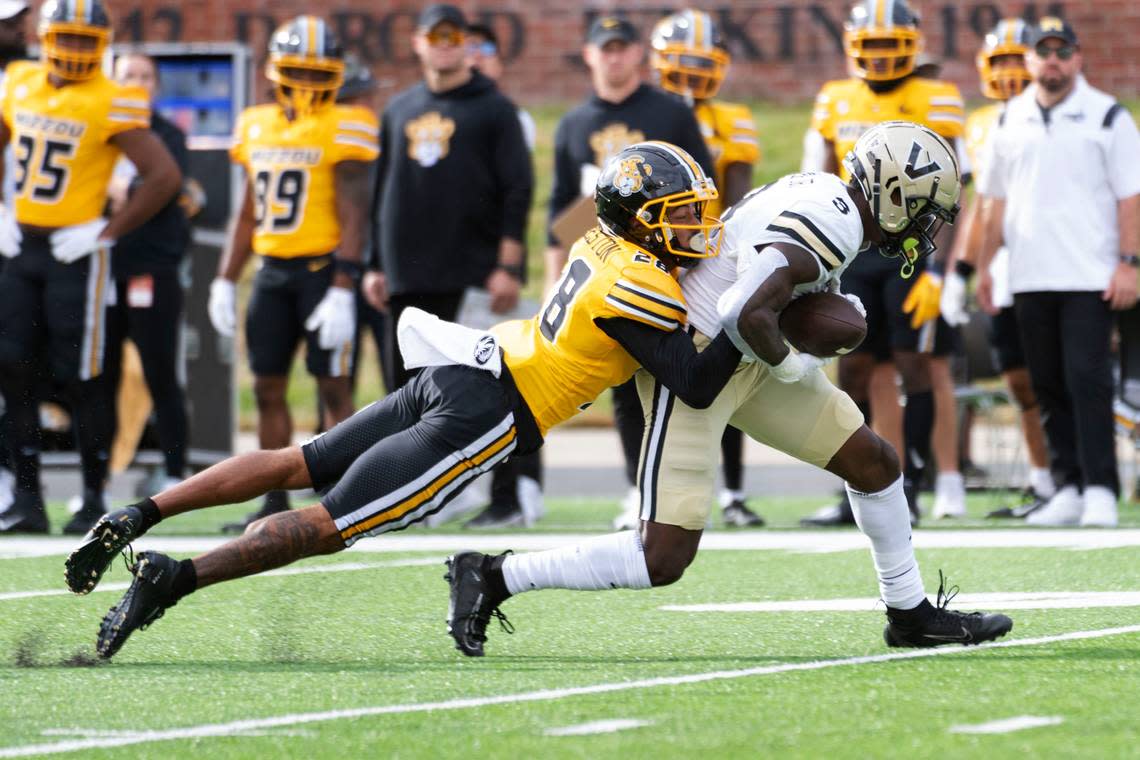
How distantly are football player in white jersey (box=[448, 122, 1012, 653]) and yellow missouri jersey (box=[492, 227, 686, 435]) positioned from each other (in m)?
0.13

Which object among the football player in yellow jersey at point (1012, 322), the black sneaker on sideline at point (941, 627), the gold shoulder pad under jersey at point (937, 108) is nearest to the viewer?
the black sneaker on sideline at point (941, 627)

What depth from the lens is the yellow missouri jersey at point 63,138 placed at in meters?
7.84

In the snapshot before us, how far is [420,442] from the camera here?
15.2 ft

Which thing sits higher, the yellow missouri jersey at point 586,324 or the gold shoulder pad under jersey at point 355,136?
the yellow missouri jersey at point 586,324

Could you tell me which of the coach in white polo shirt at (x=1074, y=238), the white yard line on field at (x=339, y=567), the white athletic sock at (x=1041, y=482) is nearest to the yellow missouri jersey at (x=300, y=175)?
the white yard line on field at (x=339, y=567)

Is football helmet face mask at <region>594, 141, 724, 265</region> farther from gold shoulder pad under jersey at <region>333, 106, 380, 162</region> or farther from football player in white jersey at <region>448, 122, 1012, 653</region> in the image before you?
gold shoulder pad under jersey at <region>333, 106, 380, 162</region>

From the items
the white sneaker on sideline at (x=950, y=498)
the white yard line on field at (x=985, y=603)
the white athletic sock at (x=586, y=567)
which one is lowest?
the white sneaker on sideline at (x=950, y=498)

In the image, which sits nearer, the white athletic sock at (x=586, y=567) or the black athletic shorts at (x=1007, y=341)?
the white athletic sock at (x=586, y=567)

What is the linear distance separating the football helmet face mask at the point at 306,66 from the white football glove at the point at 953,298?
267 cm

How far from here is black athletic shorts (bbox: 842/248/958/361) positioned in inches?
309

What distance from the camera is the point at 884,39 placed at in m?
7.98

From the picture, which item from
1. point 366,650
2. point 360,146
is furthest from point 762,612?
point 360,146

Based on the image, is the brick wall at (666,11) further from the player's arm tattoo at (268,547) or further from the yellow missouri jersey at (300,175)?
the player's arm tattoo at (268,547)

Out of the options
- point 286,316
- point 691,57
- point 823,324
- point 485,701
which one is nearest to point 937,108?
point 691,57
